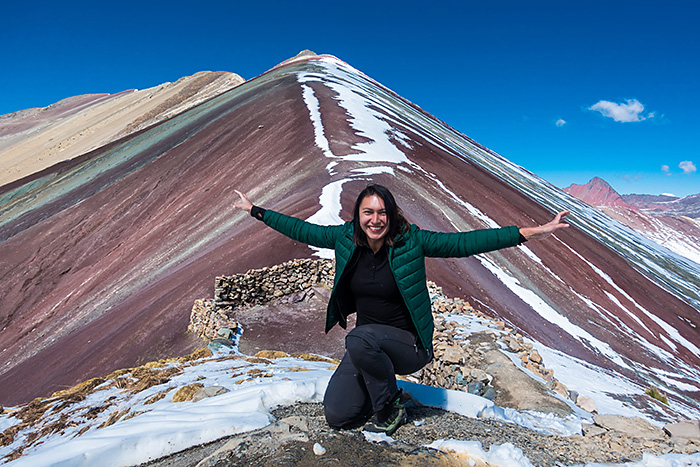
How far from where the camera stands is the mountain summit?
436 inches

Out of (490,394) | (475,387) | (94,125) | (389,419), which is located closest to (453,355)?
(475,387)

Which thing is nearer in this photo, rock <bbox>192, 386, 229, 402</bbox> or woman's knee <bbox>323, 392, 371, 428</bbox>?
woman's knee <bbox>323, 392, 371, 428</bbox>

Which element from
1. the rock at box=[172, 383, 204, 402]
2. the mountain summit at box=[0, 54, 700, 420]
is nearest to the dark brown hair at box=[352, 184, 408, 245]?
the rock at box=[172, 383, 204, 402]

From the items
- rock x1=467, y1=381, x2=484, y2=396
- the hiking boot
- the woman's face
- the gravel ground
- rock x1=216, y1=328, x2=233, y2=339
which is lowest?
rock x1=216, y1=328, x2=233, y2=339

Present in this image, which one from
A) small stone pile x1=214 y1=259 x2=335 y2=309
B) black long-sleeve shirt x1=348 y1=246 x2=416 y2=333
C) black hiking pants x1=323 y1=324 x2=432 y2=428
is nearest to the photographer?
black hiking pants x1=323 y1=324 x2=432 y2=428

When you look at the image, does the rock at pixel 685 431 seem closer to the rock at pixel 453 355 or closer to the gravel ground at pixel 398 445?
the gravel ground at pixel 398 445

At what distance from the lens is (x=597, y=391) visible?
25.3 ft

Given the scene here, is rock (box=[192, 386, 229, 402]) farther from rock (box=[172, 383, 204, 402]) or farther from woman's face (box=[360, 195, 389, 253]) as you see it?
woman's face (box=[360, 195, 389, 253])

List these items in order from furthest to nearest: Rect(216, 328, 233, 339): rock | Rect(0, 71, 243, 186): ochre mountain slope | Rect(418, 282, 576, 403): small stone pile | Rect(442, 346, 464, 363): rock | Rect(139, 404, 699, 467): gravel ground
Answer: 1. Rect(0, 71, 243, 186): ochre mountain slope
2. Rect(216, 328, 233, 339): rock
3. Rect(442, 346, 464, 363): rock
4. Rect(418, 282, 576, 403): small stone pile
5. Rect(139, 404, 699, 467): gravel ground

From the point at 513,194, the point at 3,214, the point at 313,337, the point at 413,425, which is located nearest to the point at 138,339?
the point at 313,337

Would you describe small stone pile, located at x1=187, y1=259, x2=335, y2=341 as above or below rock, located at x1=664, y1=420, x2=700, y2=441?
below

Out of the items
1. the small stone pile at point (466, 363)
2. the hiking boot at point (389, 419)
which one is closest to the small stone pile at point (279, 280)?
the small stone pile at point (466, 363)

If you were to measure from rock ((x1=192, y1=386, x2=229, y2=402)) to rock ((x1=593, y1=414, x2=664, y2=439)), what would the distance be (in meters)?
3.55

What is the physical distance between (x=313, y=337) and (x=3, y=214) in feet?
113
